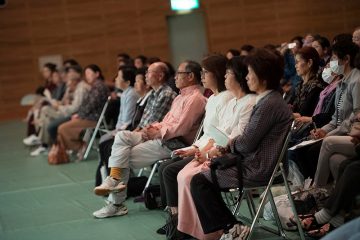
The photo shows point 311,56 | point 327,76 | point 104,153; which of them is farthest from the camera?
point 104,153

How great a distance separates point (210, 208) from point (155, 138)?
1.54 meters

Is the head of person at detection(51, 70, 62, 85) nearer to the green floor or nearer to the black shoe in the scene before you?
the green floor

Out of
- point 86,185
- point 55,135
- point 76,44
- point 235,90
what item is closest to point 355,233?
point 235,90

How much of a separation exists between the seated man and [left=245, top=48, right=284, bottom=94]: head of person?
117 centimetres

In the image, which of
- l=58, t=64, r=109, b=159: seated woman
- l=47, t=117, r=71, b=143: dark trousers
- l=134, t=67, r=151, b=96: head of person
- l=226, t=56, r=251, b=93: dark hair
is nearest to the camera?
l=226, t=56, r=251, b=93: dark hair

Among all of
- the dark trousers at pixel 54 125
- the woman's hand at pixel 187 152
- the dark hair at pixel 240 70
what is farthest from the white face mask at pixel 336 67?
A: the dark trousers at pixel 54 125

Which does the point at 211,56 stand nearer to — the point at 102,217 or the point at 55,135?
the point at 102,217

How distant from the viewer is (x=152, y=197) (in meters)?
5.37

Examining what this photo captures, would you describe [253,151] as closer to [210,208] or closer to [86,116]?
[210,208]

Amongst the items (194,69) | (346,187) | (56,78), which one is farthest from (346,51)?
(56,78)

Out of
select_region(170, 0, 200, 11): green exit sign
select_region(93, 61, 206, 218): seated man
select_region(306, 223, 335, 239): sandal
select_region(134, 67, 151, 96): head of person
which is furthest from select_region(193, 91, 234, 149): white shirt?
select_region(170, 0, 200, 11): green exit sign

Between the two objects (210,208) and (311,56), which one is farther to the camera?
(311,56)

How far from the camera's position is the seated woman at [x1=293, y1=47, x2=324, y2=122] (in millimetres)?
5117

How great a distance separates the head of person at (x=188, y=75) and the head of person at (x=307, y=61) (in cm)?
84
